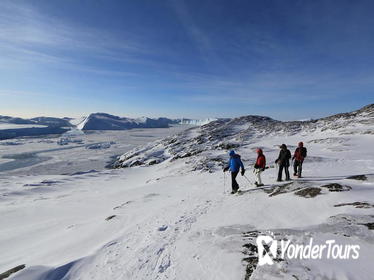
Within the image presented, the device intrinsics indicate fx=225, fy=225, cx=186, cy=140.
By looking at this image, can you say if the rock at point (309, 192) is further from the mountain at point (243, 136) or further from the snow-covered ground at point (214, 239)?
the mountain at point (243, 136)

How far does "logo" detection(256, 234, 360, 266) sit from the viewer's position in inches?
206

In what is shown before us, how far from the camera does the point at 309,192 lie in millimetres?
9352

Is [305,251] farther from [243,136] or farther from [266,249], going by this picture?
[243,136]

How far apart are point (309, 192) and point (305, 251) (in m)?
4.46

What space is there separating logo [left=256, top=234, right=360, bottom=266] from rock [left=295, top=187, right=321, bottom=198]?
11.9ft

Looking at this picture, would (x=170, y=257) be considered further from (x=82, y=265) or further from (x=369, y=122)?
(x=369, y=122)

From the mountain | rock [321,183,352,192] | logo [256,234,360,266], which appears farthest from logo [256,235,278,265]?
the mountain

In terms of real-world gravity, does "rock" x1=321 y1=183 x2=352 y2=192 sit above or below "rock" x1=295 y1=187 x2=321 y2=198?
above

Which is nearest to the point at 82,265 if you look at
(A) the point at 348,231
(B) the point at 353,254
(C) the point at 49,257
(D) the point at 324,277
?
(C) the point at 49,257

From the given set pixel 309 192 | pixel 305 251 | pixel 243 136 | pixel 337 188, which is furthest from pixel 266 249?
pixel 243 136

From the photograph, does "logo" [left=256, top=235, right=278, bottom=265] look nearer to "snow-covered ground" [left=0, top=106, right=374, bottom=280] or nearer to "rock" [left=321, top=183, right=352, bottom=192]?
"snow-covered ground" [left=0, top=106, right=374, bottom=280]

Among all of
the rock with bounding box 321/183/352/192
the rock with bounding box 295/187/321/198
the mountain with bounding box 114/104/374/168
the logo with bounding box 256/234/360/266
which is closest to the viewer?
the logo with bounding box 256/234/360/266

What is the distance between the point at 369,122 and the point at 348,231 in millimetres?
61558

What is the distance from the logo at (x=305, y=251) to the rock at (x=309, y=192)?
143 inches
